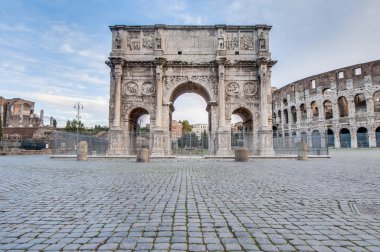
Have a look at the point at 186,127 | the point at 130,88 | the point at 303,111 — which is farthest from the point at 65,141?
the point at 186,127

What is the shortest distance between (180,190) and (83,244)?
2800 millimetres

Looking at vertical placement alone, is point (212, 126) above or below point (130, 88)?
below

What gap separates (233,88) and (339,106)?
74.1 ft

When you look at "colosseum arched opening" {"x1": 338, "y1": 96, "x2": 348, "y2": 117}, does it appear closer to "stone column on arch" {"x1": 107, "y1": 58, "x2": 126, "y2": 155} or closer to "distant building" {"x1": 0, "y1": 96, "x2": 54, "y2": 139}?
"stone column on arch" {"x1": 107, "y1": 58, "x2": 126, "y2": 155}

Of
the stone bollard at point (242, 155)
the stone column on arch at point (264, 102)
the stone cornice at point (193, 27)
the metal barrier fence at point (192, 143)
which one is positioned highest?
the stone cornice at point (193, 27)

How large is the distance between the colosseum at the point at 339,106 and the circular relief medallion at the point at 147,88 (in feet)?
46.8

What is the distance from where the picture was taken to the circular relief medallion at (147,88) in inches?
790

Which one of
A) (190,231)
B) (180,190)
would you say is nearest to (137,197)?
(180,190)

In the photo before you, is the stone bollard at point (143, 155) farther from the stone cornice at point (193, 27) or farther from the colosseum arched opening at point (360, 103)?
the colosseum arched opening at point (360, 103)

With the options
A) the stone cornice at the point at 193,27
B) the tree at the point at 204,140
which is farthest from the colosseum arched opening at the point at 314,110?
the tree at the point at 204,140

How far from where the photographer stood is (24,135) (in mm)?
43000

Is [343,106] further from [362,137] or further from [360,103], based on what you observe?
[362,137]

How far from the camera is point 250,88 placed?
2027 centimetres

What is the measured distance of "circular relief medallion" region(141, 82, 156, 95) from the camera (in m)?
20.1
